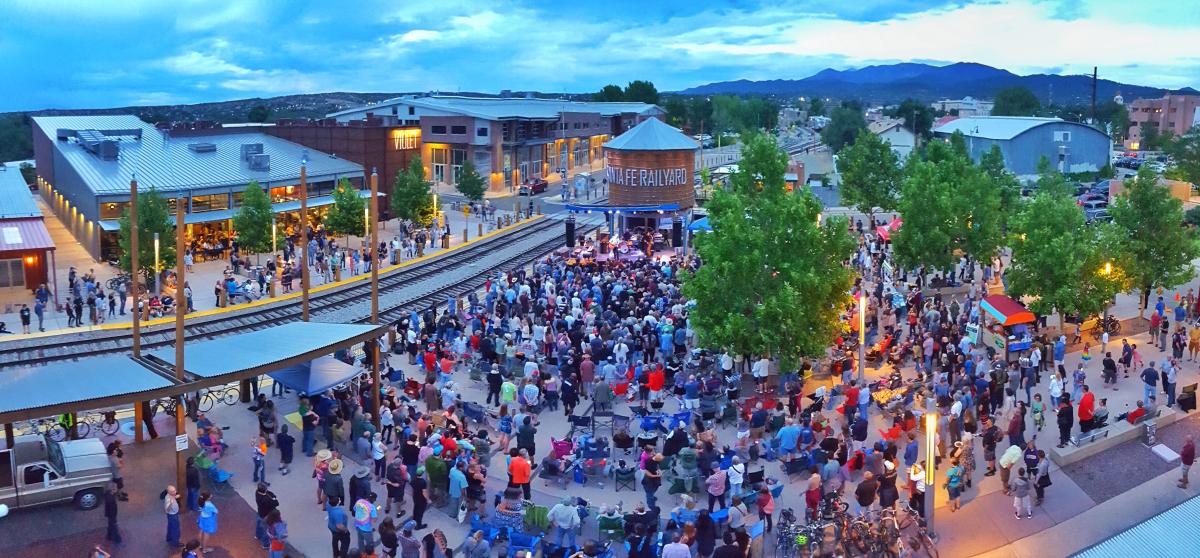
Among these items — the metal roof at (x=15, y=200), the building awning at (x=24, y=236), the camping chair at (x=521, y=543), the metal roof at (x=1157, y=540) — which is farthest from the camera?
the metal roof at (x=15, y=200)

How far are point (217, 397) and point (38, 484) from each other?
692 cm

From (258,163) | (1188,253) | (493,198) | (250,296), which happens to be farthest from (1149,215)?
(493,198)

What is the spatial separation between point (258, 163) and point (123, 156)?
7.45 metres

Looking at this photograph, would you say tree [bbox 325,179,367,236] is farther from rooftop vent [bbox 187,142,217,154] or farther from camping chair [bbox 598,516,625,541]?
camping chair [bbox 598,516,625,541]

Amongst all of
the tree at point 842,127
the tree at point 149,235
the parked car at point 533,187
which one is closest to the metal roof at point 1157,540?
the tree at point 149,235

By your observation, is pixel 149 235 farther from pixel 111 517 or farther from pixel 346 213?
pixel 111 517

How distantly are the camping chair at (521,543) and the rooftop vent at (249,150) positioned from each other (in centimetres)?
4828

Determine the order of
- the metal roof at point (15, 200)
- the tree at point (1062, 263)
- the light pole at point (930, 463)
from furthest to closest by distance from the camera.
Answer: the metal roof at point (15, 200) → the tree at point (1062, 263) → the light pole at point (930, 463)

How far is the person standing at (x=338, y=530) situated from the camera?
53.1 ft

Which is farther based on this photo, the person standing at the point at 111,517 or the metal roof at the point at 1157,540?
the person standing at the point at 111,517

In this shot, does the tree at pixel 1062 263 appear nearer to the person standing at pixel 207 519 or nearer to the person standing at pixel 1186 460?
the person standing at pixel 1186 460

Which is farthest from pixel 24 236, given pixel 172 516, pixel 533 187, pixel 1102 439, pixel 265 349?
pixel 533 187

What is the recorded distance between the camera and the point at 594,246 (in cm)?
4831

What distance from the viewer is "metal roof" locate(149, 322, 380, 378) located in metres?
19.7
